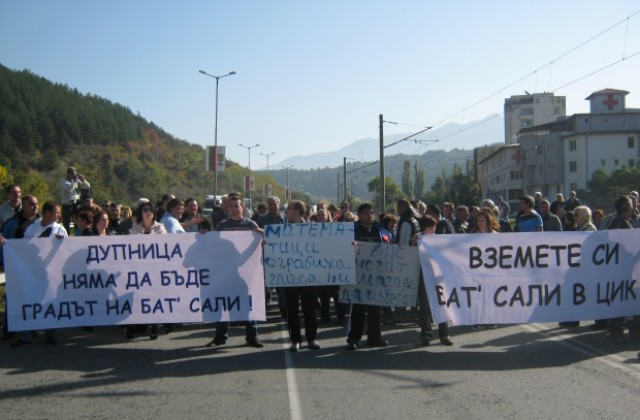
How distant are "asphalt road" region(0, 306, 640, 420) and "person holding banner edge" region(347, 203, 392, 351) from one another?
0.21m

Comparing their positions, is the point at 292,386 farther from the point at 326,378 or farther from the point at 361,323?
the point at 361,323

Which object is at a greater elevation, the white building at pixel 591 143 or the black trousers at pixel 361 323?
the white building at pixel 591 143

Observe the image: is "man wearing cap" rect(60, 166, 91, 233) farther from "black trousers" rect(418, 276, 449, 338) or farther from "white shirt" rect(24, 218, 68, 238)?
"black trousers" rect(418, 276, 449, 338)

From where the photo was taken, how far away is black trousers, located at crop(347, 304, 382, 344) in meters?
8.58

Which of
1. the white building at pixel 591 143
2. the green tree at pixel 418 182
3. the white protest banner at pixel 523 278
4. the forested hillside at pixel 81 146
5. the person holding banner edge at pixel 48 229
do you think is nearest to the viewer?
the white protest banner at pixel 523 278

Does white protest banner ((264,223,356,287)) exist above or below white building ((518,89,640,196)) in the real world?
below

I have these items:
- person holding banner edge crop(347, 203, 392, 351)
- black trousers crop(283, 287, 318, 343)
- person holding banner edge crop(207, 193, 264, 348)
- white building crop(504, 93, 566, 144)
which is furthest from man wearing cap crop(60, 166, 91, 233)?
white building crop(504, 93, 566, 144)

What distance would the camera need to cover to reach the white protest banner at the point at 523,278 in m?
8.56

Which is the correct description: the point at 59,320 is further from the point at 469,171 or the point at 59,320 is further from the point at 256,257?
the point at 469,171

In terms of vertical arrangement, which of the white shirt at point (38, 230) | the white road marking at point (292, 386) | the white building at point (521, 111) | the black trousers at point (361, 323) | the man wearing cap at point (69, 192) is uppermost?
the white building at point (521, 111)

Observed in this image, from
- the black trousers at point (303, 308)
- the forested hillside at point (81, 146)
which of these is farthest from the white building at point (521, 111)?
the black trousers at point (303, 308)

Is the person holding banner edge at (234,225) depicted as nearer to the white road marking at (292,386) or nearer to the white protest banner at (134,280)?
the white protest banner at (134,280)

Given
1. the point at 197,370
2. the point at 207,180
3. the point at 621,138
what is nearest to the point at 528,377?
the point at 197,370

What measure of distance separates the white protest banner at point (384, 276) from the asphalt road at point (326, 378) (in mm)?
637
